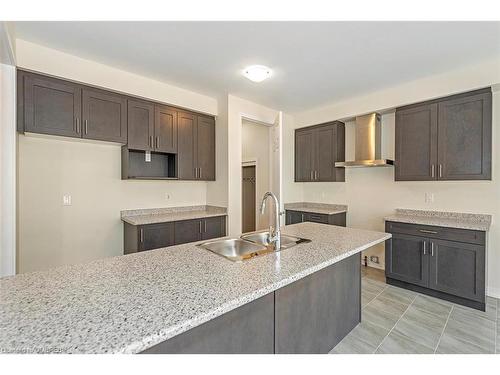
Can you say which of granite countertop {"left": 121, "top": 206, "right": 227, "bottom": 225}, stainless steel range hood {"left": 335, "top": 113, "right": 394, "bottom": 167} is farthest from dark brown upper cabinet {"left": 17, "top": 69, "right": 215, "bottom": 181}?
stainless steel range hood {"left": 335, "top": 113, "right": 394, "bottom": 167}

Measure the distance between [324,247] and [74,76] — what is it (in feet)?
10.1

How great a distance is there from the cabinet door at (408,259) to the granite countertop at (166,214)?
2369mm

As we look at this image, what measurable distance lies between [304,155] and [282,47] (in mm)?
2473

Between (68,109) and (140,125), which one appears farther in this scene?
(140,125)

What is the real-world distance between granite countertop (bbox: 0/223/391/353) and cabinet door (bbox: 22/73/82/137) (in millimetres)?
1959

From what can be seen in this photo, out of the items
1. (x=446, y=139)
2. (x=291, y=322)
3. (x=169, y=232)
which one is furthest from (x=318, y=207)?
(x=291, y=322)

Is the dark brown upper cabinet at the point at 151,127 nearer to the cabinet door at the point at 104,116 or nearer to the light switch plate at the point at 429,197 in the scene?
the cabinet door at the point at 104,116

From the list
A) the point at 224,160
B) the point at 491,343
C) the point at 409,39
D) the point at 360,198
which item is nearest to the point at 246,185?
the point at 224,160

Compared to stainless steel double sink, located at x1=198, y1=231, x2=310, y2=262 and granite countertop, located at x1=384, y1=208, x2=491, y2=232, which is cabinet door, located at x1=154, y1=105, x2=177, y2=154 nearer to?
stainless steel double sink, located at x1=198, y1=231, x2=310, y2=262

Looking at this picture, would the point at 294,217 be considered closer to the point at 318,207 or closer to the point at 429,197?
the point at 318,207

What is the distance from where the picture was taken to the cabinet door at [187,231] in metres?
3.37

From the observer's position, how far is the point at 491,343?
6.81 feet

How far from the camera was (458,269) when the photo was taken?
9.04ft
